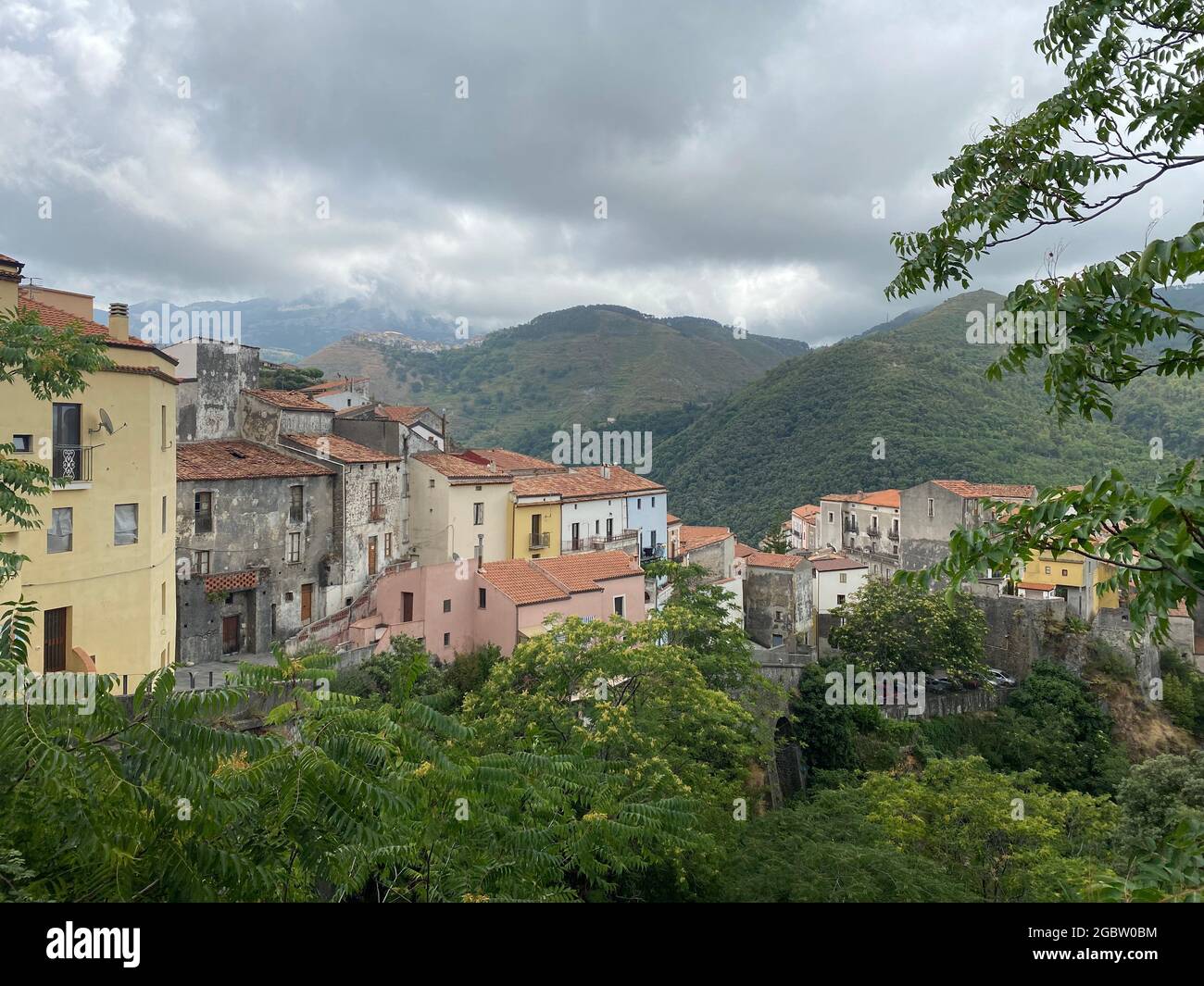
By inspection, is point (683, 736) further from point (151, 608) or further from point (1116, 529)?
point (1116, 529)

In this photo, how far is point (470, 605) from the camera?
30.2 metres

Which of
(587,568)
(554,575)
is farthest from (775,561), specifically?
(554,575)

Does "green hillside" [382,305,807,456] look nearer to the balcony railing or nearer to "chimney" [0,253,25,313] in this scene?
the balcony railing

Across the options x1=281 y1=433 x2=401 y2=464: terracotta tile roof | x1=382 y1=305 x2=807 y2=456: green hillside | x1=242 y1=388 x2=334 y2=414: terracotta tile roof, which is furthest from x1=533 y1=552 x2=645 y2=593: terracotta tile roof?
x1=382 y1=305 x2=807 y2=456: green hillside

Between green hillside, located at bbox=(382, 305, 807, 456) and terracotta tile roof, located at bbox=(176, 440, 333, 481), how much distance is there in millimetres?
66431

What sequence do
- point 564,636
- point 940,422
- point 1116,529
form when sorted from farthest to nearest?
point 940,422, point 564,636, point 1116,529

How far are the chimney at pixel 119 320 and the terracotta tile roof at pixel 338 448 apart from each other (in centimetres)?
1260

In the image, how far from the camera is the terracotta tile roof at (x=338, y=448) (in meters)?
33.0

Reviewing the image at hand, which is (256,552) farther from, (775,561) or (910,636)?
(775,561)

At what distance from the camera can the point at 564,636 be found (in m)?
19.8

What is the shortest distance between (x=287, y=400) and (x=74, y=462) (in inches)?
685
